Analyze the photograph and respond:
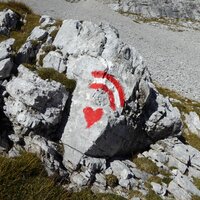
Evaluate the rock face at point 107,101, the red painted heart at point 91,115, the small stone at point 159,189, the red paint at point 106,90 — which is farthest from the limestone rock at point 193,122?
the red painted heart at point 91,115

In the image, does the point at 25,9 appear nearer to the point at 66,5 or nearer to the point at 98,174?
the point at 98,174

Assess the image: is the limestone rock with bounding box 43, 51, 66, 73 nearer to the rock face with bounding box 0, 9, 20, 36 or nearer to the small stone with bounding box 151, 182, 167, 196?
the rock face with bounding box 0, 9, 20, 36

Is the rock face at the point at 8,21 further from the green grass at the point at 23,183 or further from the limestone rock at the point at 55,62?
the green grass at the point at 23,183

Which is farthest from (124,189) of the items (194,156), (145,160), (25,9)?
(25,9)

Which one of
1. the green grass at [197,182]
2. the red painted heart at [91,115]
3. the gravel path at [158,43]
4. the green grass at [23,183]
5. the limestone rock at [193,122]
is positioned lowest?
the gravel path at [158,43]

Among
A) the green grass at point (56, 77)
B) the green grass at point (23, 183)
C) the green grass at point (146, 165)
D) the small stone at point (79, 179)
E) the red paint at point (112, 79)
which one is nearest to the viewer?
the green grass at point (23, 183)

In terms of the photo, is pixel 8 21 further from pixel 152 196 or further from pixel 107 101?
pixel 152 196

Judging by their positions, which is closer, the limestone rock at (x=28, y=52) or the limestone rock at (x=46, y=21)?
the limestone rock at (x=28, y=52)
